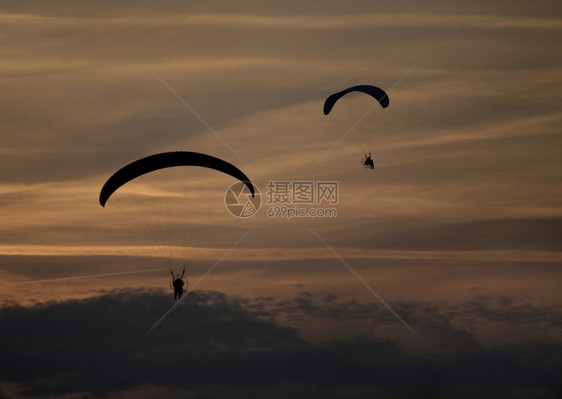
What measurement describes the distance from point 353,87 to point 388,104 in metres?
2.98

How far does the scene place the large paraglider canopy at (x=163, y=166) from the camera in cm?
4503

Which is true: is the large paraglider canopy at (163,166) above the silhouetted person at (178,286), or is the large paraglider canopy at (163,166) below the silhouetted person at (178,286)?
above

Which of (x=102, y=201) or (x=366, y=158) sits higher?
(x=366, y=158)

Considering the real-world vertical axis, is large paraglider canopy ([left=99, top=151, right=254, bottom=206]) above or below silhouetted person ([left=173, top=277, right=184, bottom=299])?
above

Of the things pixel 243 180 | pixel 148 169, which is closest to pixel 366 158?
pixel 243 180

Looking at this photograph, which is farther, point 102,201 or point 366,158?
point 366,158

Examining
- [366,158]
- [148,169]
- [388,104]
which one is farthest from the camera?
[366,158]

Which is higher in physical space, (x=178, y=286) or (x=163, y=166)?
(x=163, y=166)

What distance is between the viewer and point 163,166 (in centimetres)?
4538

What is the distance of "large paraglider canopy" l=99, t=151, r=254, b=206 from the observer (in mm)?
45031

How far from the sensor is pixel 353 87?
5822cm

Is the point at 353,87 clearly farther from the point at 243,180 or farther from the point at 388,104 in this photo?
the point at 243,180

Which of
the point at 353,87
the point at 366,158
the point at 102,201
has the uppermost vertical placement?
the point at 353,87

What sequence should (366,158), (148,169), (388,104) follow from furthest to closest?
(366,158)
(388,104)
(148,169)
